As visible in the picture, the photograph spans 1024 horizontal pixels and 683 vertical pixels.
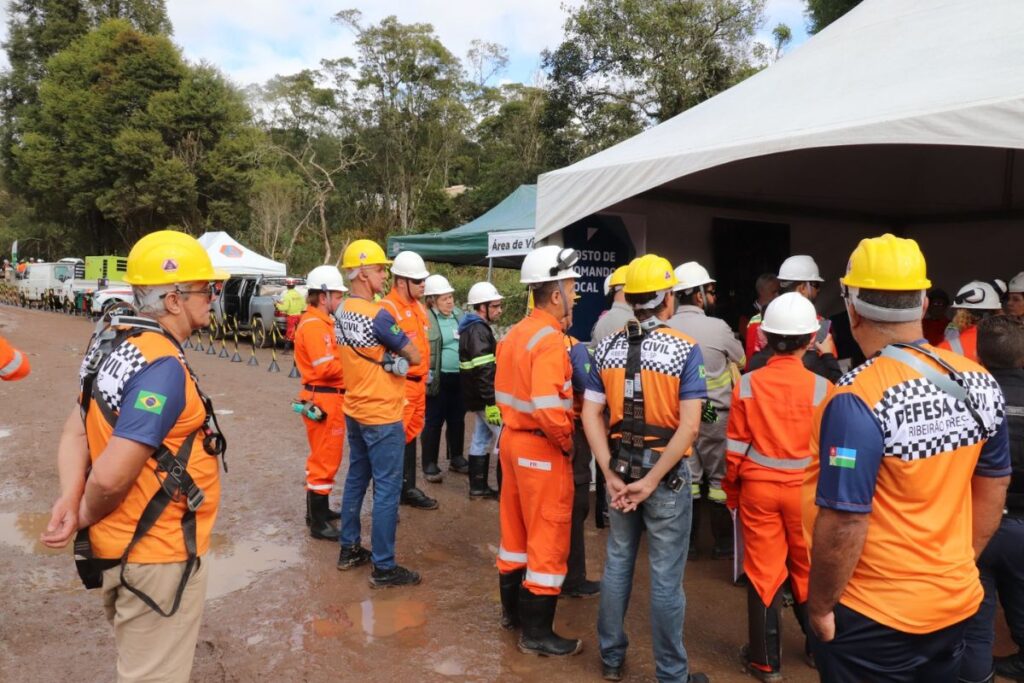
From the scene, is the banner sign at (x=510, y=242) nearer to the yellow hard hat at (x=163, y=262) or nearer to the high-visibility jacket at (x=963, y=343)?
the high-visibility jacket at (x=963, y=343)

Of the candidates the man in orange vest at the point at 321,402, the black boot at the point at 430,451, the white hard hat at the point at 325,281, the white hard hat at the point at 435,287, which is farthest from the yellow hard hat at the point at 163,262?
the black boot at the point at 430,451

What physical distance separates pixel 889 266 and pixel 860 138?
224 centimetres

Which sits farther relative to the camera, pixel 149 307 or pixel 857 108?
pixel 857 108

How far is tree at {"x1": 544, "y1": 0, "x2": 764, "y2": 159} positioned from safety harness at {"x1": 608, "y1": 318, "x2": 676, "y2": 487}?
21389mm

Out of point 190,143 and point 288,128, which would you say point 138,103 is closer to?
point 190,143

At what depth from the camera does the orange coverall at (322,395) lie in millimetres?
5431

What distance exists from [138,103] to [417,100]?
520 inches

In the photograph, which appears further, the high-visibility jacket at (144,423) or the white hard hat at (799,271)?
the white hard hat at (799,271)

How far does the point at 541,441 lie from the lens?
3588 mm

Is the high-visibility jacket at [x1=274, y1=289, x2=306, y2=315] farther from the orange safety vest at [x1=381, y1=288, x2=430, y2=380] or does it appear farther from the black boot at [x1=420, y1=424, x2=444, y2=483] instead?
the orange safety vest at [x1=381, y1=288, x2=430, y2=380]

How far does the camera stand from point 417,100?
118 ft

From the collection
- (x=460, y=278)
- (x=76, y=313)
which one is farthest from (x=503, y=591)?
(x=76, y=313)

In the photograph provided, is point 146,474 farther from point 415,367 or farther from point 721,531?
point 721,531

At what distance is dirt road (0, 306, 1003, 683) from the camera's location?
3656mm
